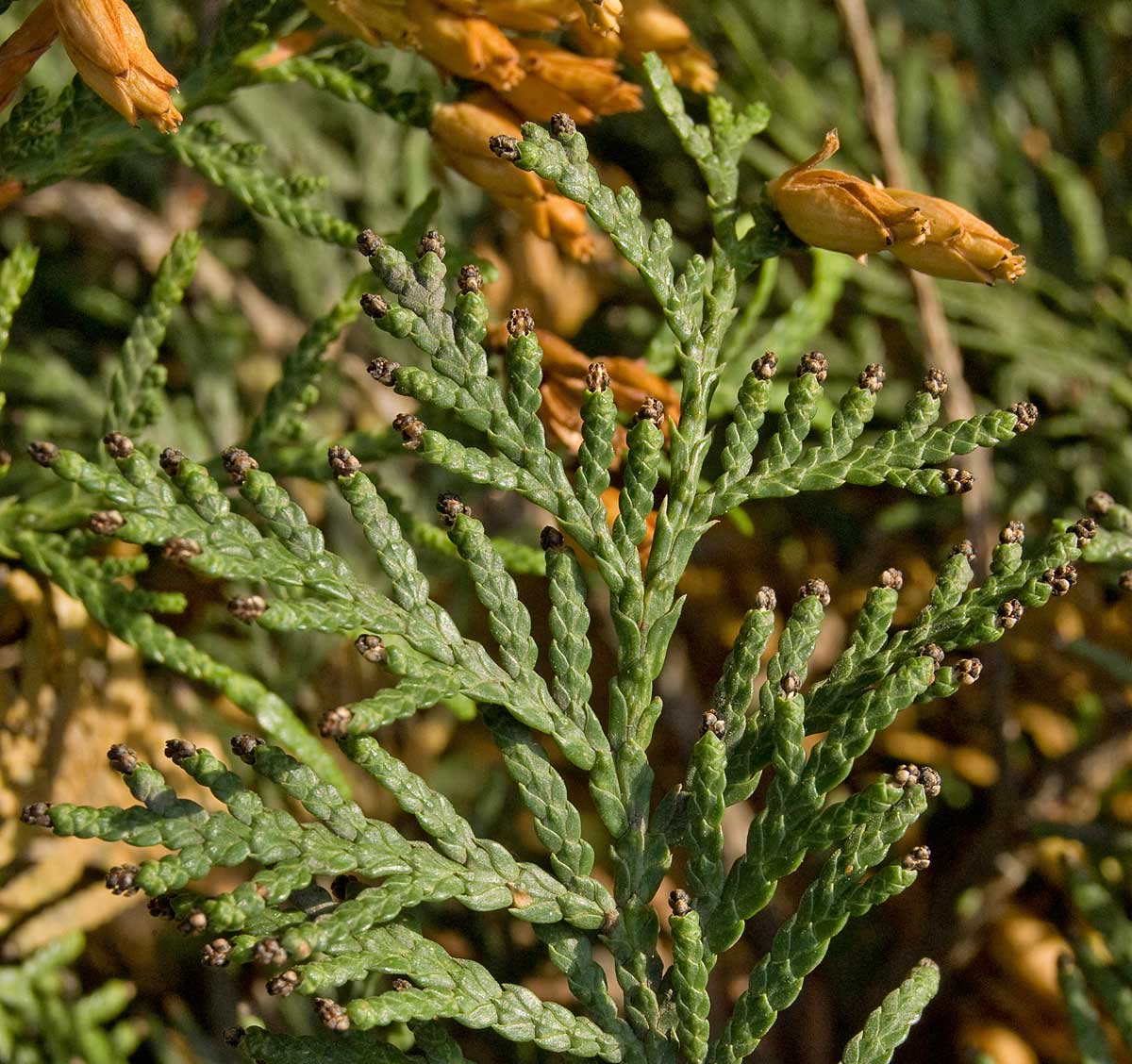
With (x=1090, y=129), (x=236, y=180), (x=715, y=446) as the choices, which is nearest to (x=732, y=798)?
(x=236, y=180)

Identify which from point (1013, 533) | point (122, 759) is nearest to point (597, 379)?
point (1013, 533)

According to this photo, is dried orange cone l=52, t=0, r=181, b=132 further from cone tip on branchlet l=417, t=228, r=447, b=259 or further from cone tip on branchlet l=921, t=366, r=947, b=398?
cone tip on branchlet l=921, t=366, r=947, b=398

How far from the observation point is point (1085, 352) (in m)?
1.99

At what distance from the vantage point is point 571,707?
1082 mm

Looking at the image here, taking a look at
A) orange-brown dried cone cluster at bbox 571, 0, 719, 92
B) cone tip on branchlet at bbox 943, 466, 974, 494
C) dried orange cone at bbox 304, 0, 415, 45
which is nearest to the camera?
cone tip on branchlet at bbox 943, 466, 974, 494

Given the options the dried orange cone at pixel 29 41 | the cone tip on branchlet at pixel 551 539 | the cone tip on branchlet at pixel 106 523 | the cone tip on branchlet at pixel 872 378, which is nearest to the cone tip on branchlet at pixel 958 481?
the cone tip on branchlet at pixel 872 378

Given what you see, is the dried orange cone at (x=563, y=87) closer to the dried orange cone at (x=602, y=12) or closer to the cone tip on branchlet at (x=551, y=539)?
the dried orange cone at (x=602, y=12)

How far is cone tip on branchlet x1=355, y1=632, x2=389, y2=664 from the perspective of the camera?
3.14 ft

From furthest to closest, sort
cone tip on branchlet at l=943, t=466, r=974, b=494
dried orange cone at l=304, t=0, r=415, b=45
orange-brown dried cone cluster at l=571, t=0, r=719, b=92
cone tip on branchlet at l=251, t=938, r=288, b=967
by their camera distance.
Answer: orange-brown dried cone cluster at l=571, t=0, r=719, b=92, dried orange cone at l=304, t=0, r=415, b=45, cone tip on branchlet at l=943, t=466, r=974, b=494, cone tip on branchlet at l=251, t=938, r=288, b=967

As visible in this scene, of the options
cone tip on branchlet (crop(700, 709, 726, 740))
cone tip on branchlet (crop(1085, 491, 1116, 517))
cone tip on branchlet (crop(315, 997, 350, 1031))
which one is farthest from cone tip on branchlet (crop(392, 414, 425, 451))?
cone tip on branchlet (crop(1085, 491, 1116, 517))

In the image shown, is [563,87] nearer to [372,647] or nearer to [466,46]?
[466,46]

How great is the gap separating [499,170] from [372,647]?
0.56 metres

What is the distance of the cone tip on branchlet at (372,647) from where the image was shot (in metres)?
0.96

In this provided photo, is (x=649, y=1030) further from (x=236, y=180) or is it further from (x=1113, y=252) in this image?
(x=1113, y=252)
